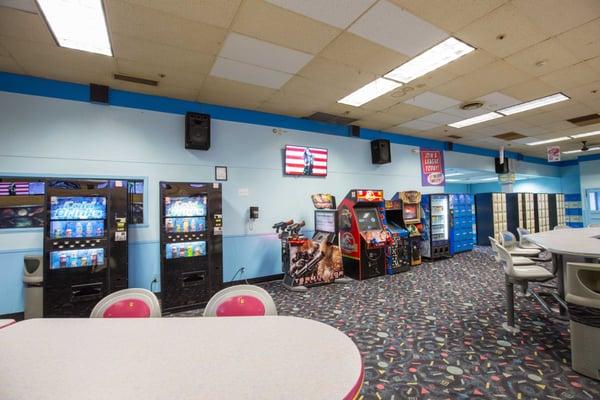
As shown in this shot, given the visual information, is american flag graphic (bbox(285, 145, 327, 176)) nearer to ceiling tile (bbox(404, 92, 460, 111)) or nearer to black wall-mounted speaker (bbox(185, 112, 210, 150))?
black wall-mounted speaker (bbox(185, 112, 210, 150))

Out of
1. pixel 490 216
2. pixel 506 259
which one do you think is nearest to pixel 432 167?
pixel 490 216

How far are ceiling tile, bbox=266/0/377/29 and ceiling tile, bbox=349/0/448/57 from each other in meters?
0.11

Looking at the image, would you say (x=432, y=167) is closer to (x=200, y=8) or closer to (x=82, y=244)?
(x=200, y=8)

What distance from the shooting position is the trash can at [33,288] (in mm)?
3529

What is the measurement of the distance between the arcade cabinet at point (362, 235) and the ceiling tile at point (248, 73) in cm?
254

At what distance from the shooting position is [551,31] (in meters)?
3.10

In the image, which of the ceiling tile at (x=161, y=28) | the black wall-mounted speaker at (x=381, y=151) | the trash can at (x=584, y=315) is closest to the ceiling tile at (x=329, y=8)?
the ceiling tile at (x=161, y=28)

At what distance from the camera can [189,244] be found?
4.14 m

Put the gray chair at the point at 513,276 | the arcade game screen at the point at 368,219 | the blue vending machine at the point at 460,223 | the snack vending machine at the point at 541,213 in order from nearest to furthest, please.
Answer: the gray chair at the point at 513,276, the arcade game screen at the point at 368,219, the blue vending machine at the point at 460,223, the snack vending machine at the point at 541,213

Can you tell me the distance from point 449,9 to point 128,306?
3782 millimetres

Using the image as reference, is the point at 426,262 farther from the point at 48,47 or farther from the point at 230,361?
the point at 48,47

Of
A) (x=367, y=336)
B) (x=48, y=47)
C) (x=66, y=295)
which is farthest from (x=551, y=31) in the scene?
(x=66, y=295)

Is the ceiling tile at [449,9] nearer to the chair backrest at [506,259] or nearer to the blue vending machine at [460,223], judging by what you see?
the chair backrest at [506,259]

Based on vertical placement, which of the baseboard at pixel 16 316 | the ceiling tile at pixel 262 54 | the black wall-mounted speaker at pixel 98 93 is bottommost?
the baseboard at pixel 16 316
